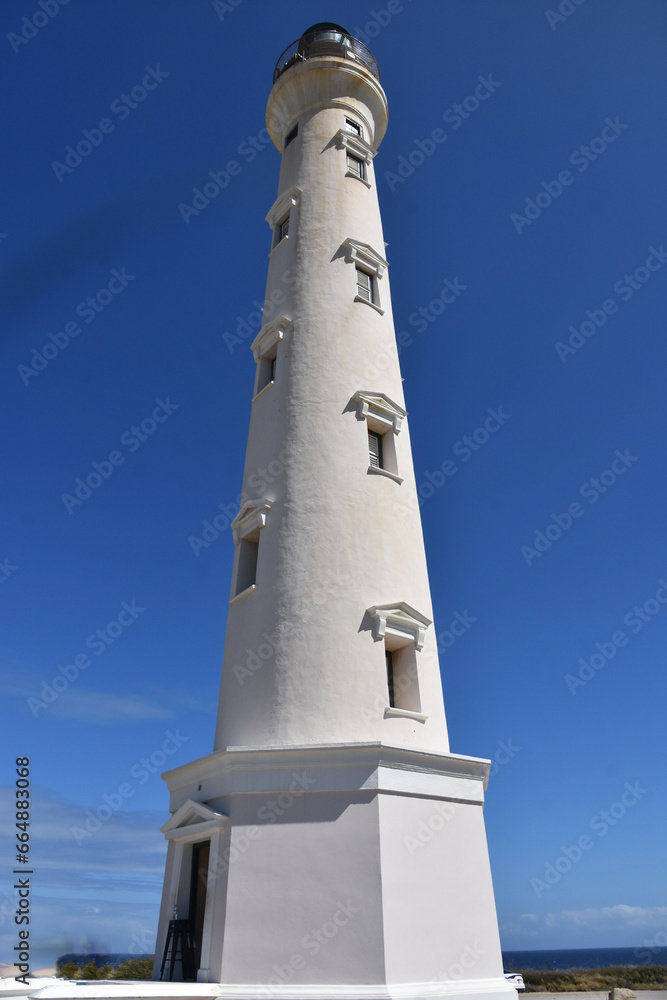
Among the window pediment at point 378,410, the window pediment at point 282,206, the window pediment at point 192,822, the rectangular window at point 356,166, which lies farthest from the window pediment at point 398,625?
the rectangular window at point 356,166

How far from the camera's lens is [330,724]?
12336mm

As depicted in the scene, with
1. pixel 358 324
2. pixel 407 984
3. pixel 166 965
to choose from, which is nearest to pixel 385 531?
pixel 358 324

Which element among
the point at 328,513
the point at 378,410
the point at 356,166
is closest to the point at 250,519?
the point at 328,513

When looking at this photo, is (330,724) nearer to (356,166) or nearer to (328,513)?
(328,513)

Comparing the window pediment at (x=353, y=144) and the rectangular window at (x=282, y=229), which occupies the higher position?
the window pediment at (x=353, y=144)

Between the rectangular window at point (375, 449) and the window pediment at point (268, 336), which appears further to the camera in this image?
the window pediment at point (268, 336)

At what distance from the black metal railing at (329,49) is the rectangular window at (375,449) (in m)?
14.3

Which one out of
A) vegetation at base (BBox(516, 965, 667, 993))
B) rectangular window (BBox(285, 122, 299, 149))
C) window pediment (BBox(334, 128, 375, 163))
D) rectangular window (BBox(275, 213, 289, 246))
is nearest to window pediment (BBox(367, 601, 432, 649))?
rectangular window (BBox(275, 213, 289, 246))

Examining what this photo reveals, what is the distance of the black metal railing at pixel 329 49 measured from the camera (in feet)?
76.2

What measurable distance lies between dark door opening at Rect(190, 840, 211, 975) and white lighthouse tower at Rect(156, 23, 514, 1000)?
0.03m

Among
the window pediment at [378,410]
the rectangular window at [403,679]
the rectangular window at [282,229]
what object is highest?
the rectangular window at [282,229]

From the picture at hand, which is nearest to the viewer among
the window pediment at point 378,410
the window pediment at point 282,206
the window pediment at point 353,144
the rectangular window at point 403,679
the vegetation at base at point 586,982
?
the rectangular window at point 403,679

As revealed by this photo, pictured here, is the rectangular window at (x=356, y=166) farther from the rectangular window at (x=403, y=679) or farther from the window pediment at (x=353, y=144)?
the rectangular window at (x=403, y=679)

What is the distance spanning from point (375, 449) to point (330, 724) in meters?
6.73
